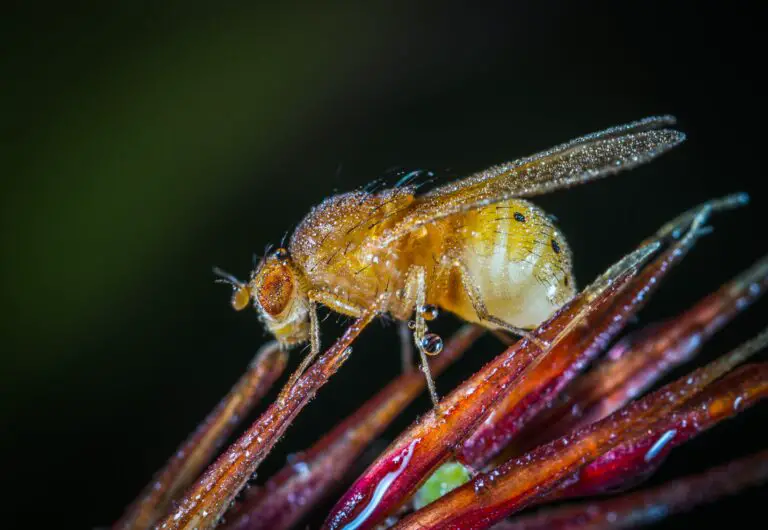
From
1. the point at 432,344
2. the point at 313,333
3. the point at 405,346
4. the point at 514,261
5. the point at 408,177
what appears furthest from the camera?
the point at 405,346

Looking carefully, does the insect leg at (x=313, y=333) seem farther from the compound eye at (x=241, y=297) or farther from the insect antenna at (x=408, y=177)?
the insect antenna at (x=408, y=177)

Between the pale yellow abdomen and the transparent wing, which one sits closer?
the transparent wing

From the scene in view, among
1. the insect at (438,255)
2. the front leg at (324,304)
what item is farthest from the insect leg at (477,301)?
the front leg at (324,304)

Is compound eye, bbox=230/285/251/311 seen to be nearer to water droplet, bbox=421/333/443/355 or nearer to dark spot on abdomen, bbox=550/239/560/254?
water droplet, bbox=421/333/443/355

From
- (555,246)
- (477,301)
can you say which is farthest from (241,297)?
(555,246)

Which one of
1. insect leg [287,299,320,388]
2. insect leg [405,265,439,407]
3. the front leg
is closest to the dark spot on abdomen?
insect leg [405,265,439,407]

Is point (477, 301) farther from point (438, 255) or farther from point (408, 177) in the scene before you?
point (408, 177)

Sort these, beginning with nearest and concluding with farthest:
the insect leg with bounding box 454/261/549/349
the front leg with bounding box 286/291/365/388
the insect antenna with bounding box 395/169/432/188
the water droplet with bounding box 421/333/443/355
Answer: the water droplet with bounding box 421/333/443/355 → the insect leg with bounding box 454/261/549/349 → the front leg with bounding box 286/291/365/388 → the insect antenna with bounding box 395/169/432/188
